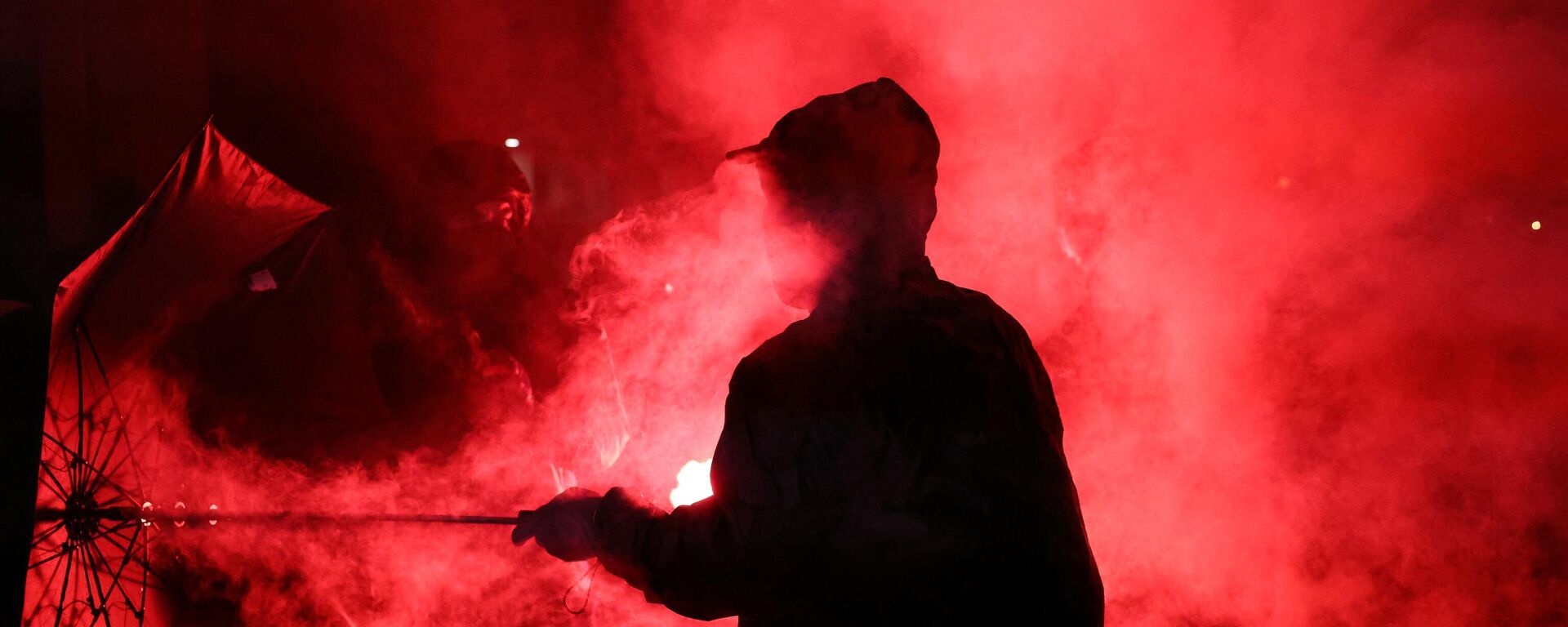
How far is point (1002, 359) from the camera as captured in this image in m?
1.50

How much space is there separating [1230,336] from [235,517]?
288cm

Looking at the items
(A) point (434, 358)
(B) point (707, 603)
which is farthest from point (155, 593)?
(B) point (707, 603)

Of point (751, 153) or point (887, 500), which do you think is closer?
point (887, 500)

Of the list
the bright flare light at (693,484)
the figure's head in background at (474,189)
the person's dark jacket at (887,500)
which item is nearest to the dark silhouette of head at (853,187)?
the person's dark jacket at (887,500)

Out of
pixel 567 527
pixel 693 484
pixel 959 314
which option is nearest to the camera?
pixel 959 314

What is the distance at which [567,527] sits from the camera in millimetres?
1661

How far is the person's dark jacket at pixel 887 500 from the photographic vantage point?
1.34 meters

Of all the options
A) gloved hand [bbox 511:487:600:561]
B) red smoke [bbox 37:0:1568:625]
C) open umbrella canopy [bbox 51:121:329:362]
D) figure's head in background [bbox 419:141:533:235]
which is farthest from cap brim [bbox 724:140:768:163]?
figure's head in background [bbox 419:141:533:235]

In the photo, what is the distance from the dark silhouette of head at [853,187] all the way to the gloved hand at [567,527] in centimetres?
56

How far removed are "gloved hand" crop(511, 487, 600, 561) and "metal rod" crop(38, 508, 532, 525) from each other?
51 mm

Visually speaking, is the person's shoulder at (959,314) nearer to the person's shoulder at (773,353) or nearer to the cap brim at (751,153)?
the person's shoulder at (773,353)

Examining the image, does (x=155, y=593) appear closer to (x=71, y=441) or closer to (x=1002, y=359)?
(x=71, y=441)

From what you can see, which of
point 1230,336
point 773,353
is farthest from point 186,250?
point 1230,336

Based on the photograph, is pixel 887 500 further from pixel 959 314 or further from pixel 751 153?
pixel 751 153
